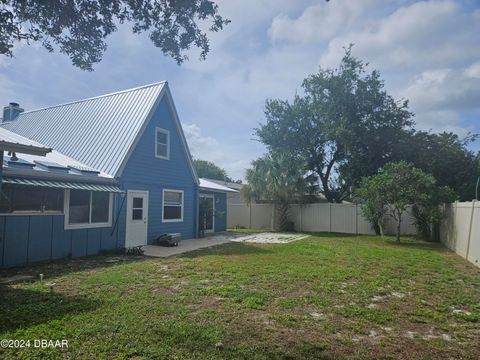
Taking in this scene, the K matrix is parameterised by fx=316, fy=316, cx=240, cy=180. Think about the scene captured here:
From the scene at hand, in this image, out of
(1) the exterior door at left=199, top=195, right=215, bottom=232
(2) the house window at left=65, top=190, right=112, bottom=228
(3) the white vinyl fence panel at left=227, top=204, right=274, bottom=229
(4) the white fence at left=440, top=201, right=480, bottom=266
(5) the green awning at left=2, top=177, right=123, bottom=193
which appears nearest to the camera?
(5) the green awning at left=2, top=177, right=123, bottom=193

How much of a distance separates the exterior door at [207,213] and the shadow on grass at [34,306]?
1106cm

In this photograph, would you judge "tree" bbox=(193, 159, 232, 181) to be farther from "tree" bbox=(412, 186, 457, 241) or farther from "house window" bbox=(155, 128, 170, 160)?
"tree" bbox=(412, 186, 457, 241)

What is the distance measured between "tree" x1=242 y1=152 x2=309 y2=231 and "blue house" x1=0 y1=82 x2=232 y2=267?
11.9 feet

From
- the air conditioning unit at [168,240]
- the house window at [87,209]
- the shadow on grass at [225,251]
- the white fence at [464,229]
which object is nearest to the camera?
the white fence at [464,229]

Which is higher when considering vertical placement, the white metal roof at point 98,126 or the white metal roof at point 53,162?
the white metal roof at point 98,126

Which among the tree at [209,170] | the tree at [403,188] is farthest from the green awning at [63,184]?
the tree at [209,170]

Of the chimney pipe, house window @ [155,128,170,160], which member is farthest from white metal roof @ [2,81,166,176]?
the chimney pipe

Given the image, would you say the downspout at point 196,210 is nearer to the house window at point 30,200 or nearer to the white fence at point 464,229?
the house window at point 30,200

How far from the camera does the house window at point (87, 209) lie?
31.1 ft

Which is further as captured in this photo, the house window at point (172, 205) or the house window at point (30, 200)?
the house window at point (172, 205)

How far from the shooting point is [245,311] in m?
4.86

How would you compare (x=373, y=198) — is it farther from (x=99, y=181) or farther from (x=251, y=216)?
(x=99, y=181)

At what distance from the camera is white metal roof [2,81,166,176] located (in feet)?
38.3

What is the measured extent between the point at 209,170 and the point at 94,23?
51.6 metres
